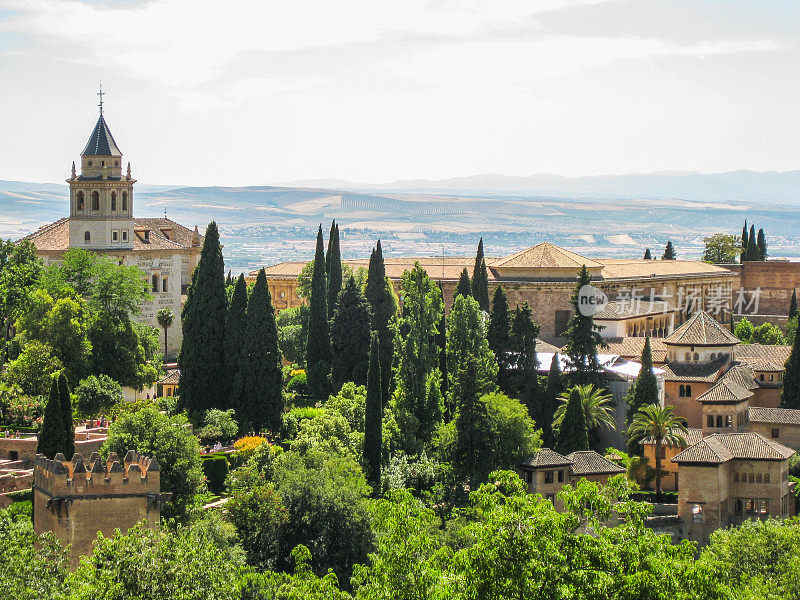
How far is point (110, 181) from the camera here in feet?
209

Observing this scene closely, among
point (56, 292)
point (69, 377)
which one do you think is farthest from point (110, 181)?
point (69, 377)

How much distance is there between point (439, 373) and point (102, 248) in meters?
21.4

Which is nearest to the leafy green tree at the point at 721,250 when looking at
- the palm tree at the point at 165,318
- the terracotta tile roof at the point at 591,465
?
the palm tree at the point at 165,318

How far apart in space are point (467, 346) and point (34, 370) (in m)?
17.7

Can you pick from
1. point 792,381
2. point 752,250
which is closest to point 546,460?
point 792,381

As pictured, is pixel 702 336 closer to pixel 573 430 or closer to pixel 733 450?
pixel 573 430

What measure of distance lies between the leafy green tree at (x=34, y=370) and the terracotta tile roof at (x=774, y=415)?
2743cm

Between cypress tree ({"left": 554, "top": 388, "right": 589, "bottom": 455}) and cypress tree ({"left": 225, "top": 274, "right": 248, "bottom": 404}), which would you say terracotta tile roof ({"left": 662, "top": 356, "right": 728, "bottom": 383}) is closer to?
cypress tree ({"left": 554, "top": 388, "right": 589, "bottom": 455})

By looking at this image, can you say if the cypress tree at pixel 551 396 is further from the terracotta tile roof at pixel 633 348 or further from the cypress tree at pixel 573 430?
the terracotta tile roof at pixel 633 348

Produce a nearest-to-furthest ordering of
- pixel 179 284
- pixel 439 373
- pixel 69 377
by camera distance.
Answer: pixel 69 377 → pixel 439 373 → pixel 179 284

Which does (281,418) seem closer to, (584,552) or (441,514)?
(441,514)

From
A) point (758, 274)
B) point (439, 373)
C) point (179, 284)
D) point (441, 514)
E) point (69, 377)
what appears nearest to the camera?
point (441, 514)

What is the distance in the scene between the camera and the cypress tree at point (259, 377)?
4800cm

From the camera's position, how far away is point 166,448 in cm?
3716
